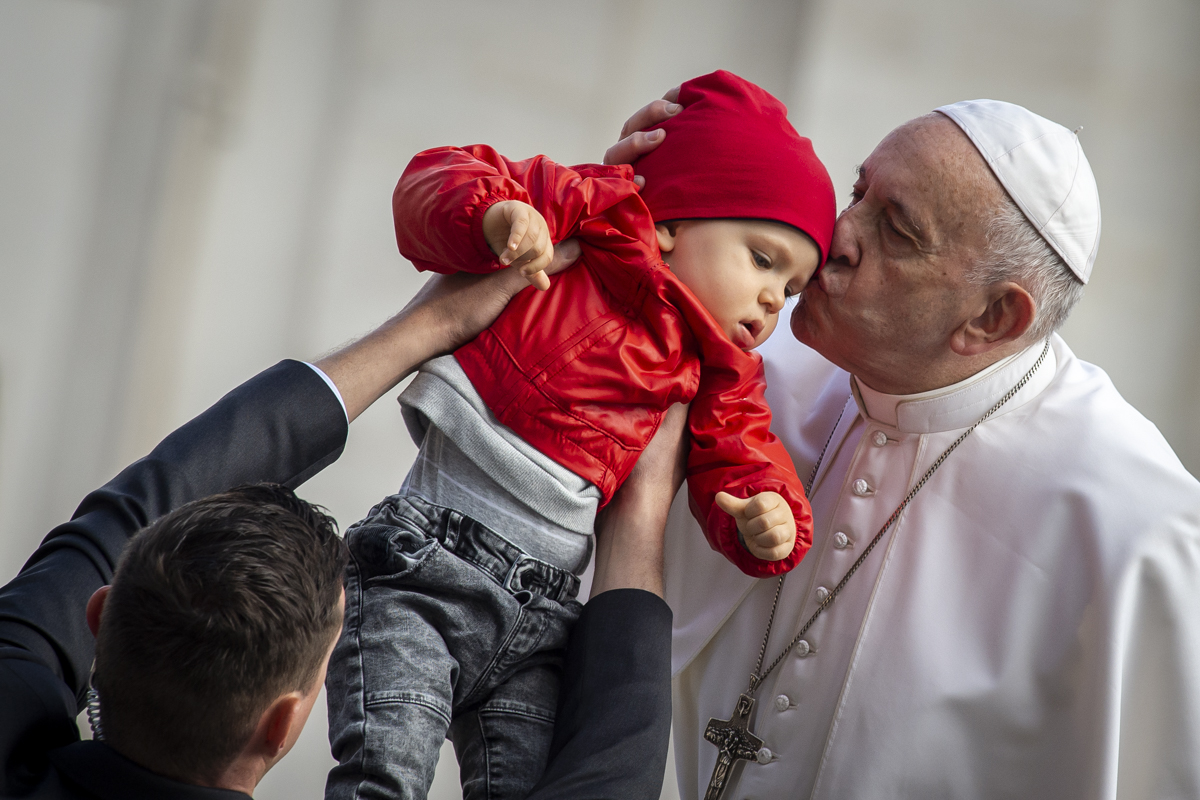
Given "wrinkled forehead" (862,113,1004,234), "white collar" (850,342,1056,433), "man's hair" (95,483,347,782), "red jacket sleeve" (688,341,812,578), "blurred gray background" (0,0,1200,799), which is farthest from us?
"blurred gray background" (0,0,1200,799)

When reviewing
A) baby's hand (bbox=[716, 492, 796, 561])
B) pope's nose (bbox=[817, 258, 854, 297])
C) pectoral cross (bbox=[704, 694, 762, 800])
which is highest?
pope's nose (bbox=[817, 258, 854, 297])

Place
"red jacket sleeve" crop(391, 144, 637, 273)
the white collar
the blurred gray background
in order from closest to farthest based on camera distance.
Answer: "red jacket sleeve" crop(391, 144, 637, 273) → the white collar → the blurred gray background

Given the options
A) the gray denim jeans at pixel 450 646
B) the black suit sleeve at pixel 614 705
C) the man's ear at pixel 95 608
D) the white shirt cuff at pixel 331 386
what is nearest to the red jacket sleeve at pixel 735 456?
the black suit sleeve at pixel 614 705

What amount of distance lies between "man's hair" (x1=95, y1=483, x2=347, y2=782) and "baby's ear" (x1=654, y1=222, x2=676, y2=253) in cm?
85

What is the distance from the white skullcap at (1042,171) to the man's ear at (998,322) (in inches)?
4.9

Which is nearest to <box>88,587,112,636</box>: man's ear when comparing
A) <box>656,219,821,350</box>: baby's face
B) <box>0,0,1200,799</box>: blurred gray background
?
<box>656,219,821,350</box>: baby's face

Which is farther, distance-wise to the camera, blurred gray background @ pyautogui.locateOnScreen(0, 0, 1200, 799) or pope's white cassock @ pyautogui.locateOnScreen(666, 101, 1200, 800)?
blurred gray background @ pyautogui.locateOnScreen(0, 0, 1200, 799)

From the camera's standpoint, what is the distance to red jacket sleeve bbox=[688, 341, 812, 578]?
1.53 metres

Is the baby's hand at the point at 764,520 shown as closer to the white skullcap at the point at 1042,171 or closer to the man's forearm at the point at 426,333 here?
the man's forearm at the point at 426,333

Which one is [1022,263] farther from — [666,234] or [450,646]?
[450,646]

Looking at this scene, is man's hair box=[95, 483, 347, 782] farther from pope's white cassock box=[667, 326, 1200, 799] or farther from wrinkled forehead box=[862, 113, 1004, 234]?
wrinkled forehead box=[862, 113, 1004, 234]

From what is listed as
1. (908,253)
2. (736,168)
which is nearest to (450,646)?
(736,168)

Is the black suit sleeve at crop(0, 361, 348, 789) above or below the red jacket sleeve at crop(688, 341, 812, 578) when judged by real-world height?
below

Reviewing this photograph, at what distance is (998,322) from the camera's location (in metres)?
1.85
